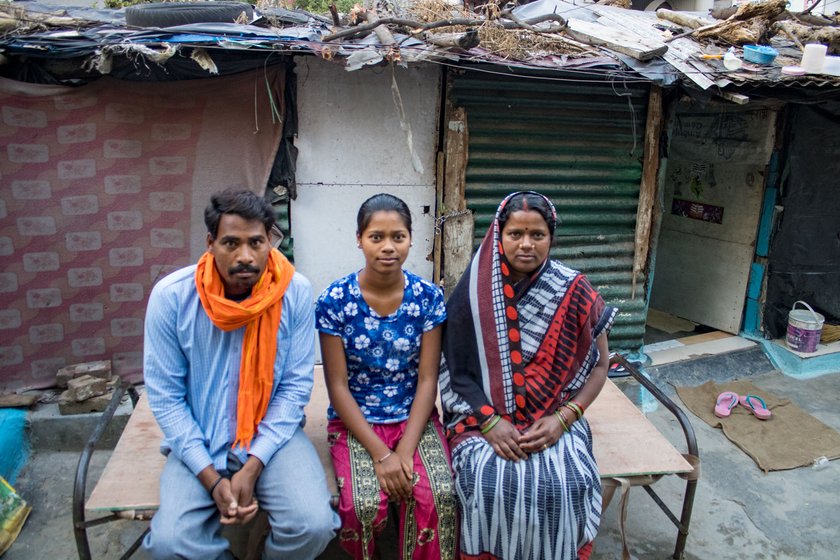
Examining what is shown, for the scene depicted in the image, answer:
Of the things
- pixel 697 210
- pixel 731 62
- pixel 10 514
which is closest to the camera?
pixel 10 514

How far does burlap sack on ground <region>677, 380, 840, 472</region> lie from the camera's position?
169 inches

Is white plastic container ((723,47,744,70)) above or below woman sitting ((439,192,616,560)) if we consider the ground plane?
above

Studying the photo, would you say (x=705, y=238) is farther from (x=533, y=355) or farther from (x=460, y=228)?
(x=533, y=355)

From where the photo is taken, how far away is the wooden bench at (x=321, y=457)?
2502mm

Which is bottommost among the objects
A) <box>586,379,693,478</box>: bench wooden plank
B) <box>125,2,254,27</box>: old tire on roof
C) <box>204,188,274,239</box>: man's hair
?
<box>586,379,693,478</box>: bench wooden plank

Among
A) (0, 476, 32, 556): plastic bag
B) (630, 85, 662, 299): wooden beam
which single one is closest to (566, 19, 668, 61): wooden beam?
(630, 85, 662, 299): wooden beam

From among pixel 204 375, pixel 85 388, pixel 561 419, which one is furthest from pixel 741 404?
pixel 85 388

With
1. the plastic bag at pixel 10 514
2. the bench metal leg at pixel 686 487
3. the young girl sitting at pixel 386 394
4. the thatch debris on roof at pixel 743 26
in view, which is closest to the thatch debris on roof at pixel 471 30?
the thatch debris on roof at pixel 743 26

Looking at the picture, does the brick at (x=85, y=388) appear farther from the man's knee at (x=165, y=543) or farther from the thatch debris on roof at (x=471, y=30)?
the thatch debris on roof at (x=471, y=30)

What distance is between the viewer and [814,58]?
444 centimetres

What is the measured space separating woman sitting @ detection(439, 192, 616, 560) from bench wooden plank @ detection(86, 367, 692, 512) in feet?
1.22

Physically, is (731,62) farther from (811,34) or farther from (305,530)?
(305,530)

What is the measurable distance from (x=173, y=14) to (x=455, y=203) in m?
2.29

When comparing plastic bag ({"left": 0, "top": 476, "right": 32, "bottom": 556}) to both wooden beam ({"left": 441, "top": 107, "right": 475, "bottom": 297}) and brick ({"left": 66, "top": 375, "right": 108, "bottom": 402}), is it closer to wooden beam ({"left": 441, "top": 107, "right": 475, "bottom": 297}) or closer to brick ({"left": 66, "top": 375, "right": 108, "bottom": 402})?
brick ({"left": 66, "top": 375, "right": 108, "bottom": 402})
